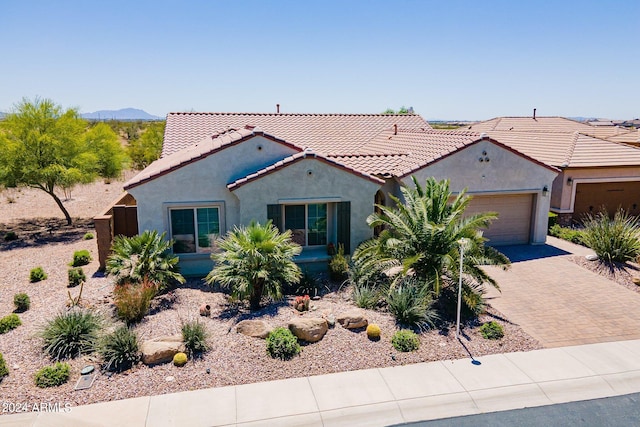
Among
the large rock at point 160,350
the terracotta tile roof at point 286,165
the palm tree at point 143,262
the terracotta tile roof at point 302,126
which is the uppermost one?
the terracotta tile roof at point 302,126

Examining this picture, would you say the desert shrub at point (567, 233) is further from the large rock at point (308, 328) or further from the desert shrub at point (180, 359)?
the desert shrub at point (180, 359)

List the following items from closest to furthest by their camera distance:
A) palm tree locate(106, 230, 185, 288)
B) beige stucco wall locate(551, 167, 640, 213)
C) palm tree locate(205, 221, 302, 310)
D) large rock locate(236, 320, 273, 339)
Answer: large rock locate(236, 320, 273, 339) → palm tree locate(205, 221, 302, 310) → palm tree locate(106, 230, 185, 288) → beige stucco wall locate(551, 167, 640, 213)

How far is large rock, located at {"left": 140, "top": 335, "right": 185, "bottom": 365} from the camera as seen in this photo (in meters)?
10.0

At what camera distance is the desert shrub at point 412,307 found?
1184cm

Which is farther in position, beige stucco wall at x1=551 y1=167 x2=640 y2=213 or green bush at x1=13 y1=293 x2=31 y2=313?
beige stucco wall at x1=551 y1=167 x2=640 y2=213

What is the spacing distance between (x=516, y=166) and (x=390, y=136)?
7.95 metres

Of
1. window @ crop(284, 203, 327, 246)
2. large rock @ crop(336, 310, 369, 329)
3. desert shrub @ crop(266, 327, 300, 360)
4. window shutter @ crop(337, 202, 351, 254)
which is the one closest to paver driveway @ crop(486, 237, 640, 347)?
large rock @ crop(336, 310, 369, 329)

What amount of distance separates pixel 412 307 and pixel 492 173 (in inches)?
342

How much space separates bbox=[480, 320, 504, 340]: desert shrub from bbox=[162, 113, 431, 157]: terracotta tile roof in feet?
41.6

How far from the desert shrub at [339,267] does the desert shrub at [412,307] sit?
9.44 feet

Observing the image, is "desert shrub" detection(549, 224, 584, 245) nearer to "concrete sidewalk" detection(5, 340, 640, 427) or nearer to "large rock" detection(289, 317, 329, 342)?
"concrete sidewalk" detection(5, 340, 640, 427)

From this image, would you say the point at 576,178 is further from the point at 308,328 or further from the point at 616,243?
the point at 308,328

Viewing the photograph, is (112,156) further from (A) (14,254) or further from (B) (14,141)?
(A) (14,254)

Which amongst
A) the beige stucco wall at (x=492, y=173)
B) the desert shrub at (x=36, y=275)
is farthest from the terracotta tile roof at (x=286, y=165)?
the desert shrub at (x=36, y=275)
